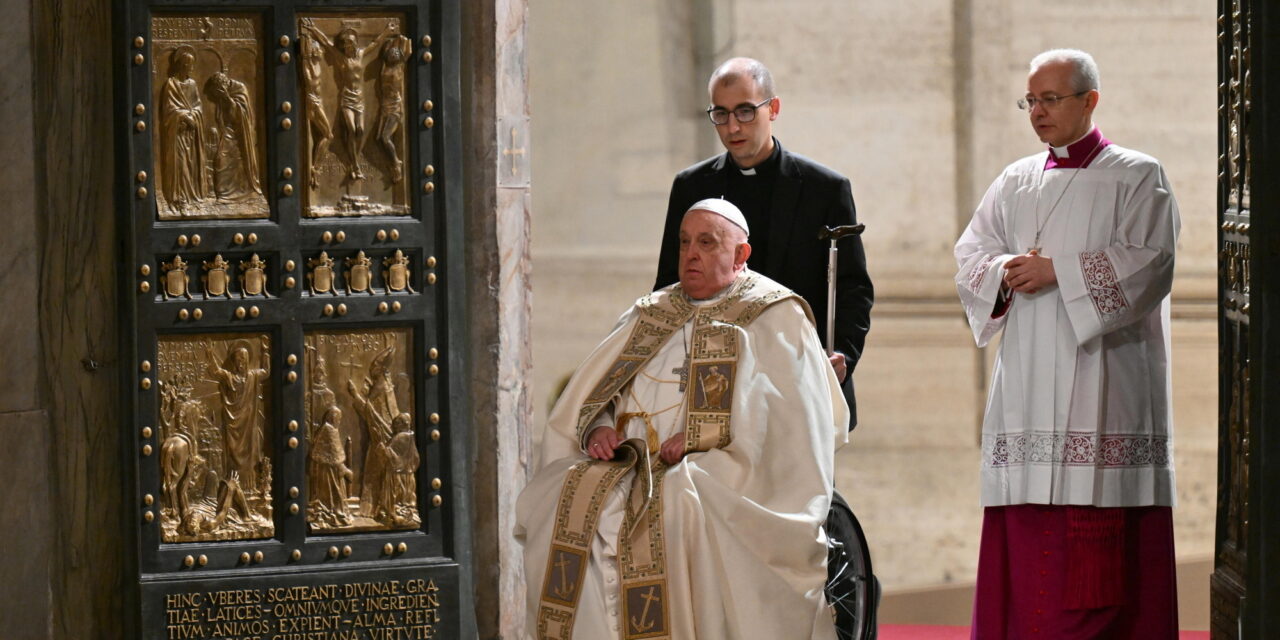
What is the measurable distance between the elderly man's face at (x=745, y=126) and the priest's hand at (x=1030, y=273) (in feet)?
2.70

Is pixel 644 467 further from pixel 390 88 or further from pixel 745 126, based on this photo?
pixel 390 88

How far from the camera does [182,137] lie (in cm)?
540

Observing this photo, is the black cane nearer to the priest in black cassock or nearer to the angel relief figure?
the priest in black cassock

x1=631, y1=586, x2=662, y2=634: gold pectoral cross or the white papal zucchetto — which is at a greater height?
the white papal zucchetto

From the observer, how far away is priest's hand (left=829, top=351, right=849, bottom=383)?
4.86 metres

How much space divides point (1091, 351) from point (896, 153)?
239cm

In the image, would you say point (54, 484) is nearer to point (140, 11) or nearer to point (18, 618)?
point (18, 618)

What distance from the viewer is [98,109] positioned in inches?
212

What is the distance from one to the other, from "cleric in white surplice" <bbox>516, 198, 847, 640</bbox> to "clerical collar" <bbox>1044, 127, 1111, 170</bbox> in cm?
104

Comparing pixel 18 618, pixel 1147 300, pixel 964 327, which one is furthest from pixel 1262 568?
pixel 18 618

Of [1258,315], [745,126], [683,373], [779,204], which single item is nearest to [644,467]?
[683,373]

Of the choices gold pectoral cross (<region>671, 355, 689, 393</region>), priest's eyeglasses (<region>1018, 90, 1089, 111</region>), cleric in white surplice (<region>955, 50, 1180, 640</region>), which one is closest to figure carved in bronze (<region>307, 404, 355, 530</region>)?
gold pectoral cross (<region>671, 355, 689, 393</region>)

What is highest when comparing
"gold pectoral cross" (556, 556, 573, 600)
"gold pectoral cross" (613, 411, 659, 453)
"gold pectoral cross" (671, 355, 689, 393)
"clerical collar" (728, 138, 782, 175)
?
"clerical collar" (728, 138, 782, 175)

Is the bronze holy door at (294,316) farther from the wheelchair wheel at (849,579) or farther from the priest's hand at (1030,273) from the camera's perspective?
the priest's hand at (1030,273)
